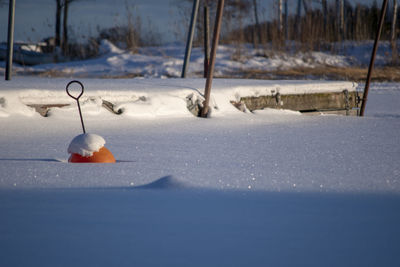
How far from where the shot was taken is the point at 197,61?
34.8 ft

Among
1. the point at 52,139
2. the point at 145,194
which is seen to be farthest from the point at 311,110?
the point at 145,194

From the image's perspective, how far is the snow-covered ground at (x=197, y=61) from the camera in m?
9.63

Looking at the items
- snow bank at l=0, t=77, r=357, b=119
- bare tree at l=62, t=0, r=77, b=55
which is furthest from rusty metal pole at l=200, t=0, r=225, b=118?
bare tree at l=62, t=0, r=77, b=55

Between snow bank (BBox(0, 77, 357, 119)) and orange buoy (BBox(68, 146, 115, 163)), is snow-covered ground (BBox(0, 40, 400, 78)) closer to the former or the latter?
snow bank (BBox(0, 77, 357, 119))

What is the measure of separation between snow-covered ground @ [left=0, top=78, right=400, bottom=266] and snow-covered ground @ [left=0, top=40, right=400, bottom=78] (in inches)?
254

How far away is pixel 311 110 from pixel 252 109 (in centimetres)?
90

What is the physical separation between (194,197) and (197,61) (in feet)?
30.6

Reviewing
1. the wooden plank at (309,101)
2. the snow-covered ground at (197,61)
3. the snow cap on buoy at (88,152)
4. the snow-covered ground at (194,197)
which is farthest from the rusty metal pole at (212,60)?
the snow-covered ground at (197,61)

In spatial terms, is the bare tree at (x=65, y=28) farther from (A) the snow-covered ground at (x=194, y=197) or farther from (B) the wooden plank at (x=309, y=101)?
(A) the snow-covered ground at (x=194, y=197)

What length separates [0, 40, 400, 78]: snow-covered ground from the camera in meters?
9.63

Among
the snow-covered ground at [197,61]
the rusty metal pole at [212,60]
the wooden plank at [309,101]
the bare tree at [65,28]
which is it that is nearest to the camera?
the rusty metal pole at [212,60]

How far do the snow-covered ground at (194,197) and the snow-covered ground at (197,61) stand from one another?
21.2ft

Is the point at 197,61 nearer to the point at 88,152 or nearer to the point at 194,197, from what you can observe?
the point at 88,152

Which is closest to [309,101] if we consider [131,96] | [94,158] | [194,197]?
[131,96]
